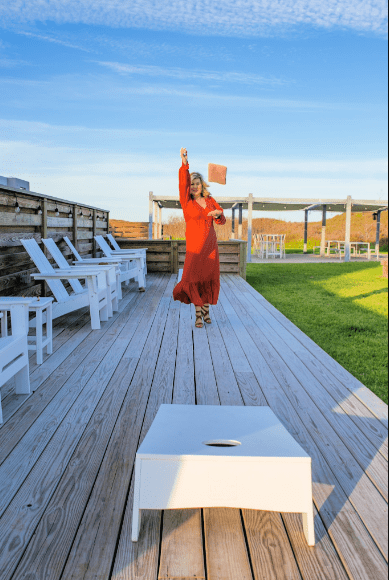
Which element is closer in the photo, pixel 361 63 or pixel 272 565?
pixel 272 565

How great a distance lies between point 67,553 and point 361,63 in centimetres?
210

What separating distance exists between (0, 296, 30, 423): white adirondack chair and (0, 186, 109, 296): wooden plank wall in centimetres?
177

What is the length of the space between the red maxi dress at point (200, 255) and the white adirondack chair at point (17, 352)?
6.69 ft

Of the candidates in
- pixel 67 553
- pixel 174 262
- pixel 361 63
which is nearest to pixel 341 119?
pixel 361 63

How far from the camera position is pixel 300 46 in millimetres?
2242

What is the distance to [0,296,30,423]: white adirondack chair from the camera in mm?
2438

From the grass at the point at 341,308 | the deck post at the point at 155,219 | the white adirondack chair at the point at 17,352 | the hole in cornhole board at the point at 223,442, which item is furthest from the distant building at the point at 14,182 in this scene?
the deck post at the point at 155,219

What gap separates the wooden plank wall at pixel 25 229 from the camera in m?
4.61

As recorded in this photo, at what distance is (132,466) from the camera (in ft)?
6.32

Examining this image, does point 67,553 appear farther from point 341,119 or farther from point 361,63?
point 341,119

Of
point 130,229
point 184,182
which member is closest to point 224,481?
point 184,182

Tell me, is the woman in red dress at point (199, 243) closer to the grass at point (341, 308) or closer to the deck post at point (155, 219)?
the grass at point (341, 308)

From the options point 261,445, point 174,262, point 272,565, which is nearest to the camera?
point 272,565

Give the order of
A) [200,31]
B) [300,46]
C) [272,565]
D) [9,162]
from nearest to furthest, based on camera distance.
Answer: [272,565], [300,46], [200,31], [9,162]
